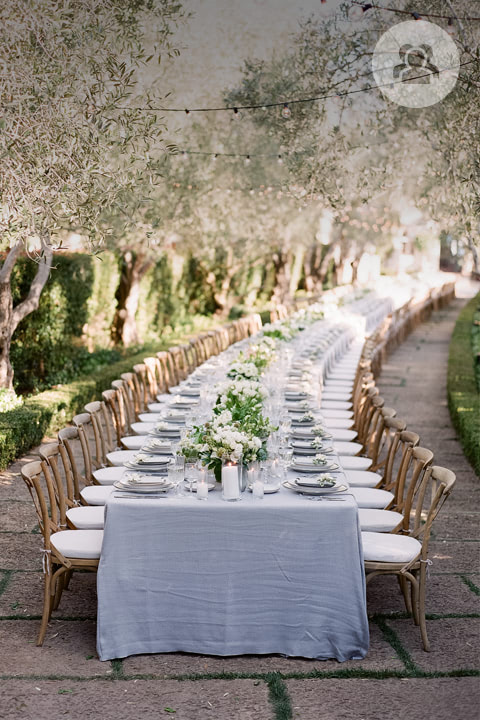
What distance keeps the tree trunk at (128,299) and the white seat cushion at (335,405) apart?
24.2 feet

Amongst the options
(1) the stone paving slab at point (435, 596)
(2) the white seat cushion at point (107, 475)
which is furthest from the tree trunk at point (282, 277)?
(1) the stone paving slab at point (435, 596)

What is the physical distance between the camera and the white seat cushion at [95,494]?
5.66 m

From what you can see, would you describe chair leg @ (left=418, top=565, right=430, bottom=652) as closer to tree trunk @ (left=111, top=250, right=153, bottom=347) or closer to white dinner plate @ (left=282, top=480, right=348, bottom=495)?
white dinner plate @ (left=282, top=480, right=348, bottom=495)

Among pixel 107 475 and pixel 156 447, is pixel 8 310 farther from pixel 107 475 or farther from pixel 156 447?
pixel 156 447

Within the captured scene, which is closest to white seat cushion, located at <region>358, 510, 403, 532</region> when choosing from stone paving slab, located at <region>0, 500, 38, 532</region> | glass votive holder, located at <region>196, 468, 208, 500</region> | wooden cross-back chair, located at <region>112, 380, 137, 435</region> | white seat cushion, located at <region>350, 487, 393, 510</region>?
white seat cushion, located at <region>350, 487, 393, 510</region>

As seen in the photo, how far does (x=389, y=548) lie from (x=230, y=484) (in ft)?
3.15

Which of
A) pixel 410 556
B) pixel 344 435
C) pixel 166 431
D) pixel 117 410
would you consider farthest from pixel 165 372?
pixel 410 556

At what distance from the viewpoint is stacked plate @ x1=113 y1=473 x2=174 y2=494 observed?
472 centimetres

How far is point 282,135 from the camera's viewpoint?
34.1 ft

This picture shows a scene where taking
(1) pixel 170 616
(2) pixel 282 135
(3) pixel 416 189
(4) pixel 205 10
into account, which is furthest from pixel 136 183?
(3) pixel 416 189

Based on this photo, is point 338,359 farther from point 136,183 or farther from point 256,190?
point 136,183

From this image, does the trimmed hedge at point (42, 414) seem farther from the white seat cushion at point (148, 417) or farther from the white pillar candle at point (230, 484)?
the white pillar candle at point (230, 484)

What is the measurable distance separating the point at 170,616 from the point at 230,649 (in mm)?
346

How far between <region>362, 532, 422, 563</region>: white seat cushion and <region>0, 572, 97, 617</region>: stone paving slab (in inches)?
63.1
